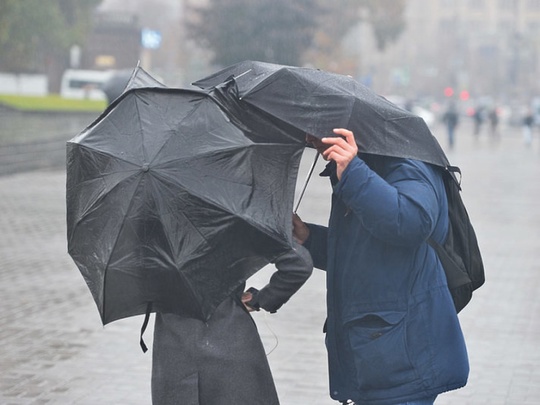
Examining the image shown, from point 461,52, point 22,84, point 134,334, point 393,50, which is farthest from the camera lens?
point 393,50

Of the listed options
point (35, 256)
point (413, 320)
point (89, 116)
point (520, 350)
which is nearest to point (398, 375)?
point (413, 320)

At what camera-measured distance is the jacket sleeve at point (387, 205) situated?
3.71 metres

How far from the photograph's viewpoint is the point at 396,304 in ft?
12.8

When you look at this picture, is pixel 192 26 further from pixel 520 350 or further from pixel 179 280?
pixel 179 280

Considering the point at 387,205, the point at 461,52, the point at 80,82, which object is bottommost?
the point at 461,52

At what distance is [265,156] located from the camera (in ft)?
12.9

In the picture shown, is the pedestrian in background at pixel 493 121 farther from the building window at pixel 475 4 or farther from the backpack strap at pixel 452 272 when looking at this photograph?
the building window at pixel 475 4

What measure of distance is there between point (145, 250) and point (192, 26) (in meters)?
43.0

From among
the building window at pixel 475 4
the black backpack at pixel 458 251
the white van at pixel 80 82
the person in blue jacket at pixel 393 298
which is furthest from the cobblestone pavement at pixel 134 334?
the building window at pixel 475 4

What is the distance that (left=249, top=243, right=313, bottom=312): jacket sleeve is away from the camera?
4.14m

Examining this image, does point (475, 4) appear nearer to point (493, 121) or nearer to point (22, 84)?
point (493, 121)

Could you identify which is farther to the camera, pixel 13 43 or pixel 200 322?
pixel 13 43

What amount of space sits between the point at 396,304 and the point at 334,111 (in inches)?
26.2

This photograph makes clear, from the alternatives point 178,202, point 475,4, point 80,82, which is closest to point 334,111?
point 178,202
